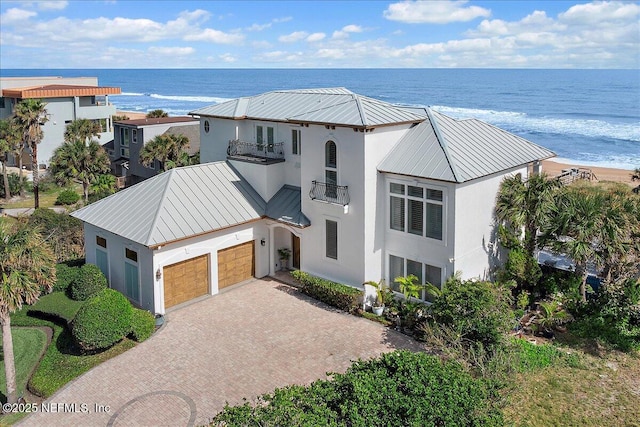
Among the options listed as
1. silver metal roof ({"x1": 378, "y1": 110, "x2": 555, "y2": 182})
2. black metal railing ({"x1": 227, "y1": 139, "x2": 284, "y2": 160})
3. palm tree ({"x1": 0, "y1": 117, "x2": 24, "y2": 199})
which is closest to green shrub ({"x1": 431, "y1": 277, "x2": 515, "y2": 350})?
silver metal roof ({"x1": 378, "y1": 110, "x2": 555, "y2": 182})

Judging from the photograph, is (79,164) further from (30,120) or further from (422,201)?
(422,201)

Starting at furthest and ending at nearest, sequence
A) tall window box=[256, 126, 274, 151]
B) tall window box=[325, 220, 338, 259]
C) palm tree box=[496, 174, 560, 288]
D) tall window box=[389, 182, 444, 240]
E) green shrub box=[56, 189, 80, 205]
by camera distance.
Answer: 1. green shrub box=[56, 189, 80, 205]
2. tall window box=[256, 126, 274, 151]
3. tall window box=[325, 220, 338, 259]
4. palm tree box=[496, 174, 560, 288]
5. tall window box=[389, 182, 444, 240]

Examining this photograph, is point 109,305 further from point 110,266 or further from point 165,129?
point 165,129

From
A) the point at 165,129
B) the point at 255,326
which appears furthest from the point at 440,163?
the point at 165,129

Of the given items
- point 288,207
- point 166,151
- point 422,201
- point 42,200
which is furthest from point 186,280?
point 42,200

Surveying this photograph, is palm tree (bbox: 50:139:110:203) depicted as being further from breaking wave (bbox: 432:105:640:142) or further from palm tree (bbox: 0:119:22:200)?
breaking wave (bbox: 432:105:640:142)
